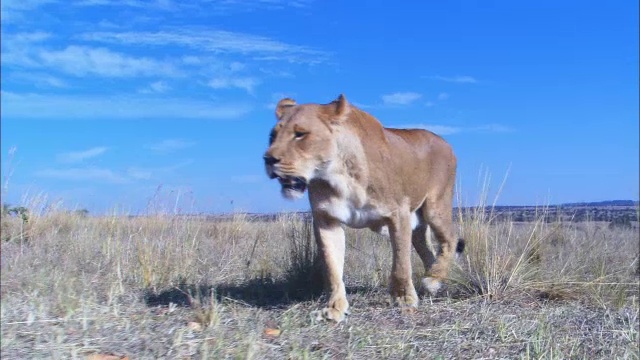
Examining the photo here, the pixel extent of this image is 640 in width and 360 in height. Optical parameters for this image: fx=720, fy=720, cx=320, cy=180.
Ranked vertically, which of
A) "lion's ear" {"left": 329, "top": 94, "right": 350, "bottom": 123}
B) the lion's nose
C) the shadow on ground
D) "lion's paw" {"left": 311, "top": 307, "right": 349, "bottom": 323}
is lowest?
"lion's paw" {"left": 311, "top": 307, "right": 349, "bottom": 323}

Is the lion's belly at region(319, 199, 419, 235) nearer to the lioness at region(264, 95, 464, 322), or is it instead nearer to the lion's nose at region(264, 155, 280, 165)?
the lioness at region(264, 95, 464, 322)

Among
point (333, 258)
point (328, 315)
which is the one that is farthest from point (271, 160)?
point (328, 315)

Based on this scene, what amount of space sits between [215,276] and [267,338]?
2.80 meters

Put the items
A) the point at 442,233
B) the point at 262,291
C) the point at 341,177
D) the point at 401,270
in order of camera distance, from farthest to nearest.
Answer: the point at 442,233 < the point at 262,291 < the point at 401,270 < the point at 341,177

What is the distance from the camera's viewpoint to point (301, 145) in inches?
244

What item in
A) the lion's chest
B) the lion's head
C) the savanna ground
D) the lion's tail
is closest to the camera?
the savanna ground

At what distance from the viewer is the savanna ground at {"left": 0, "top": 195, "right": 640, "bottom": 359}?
15.9 feet

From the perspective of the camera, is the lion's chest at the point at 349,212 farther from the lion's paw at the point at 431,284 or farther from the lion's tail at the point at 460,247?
the lion's tail at the point at 460,247

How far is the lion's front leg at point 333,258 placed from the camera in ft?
20.3

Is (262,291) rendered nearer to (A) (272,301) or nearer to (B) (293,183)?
(A) (272,301)

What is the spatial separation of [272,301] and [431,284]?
1680 millimetres


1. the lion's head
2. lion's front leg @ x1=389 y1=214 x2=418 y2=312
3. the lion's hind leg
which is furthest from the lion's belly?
the lion's hind leg

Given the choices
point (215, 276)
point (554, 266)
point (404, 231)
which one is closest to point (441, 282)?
point (404, 231)

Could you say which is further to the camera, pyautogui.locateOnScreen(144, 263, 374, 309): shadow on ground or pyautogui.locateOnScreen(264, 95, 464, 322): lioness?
pyautogui.locateOnScreen(144, 263, 374, 309): shadow on ground
